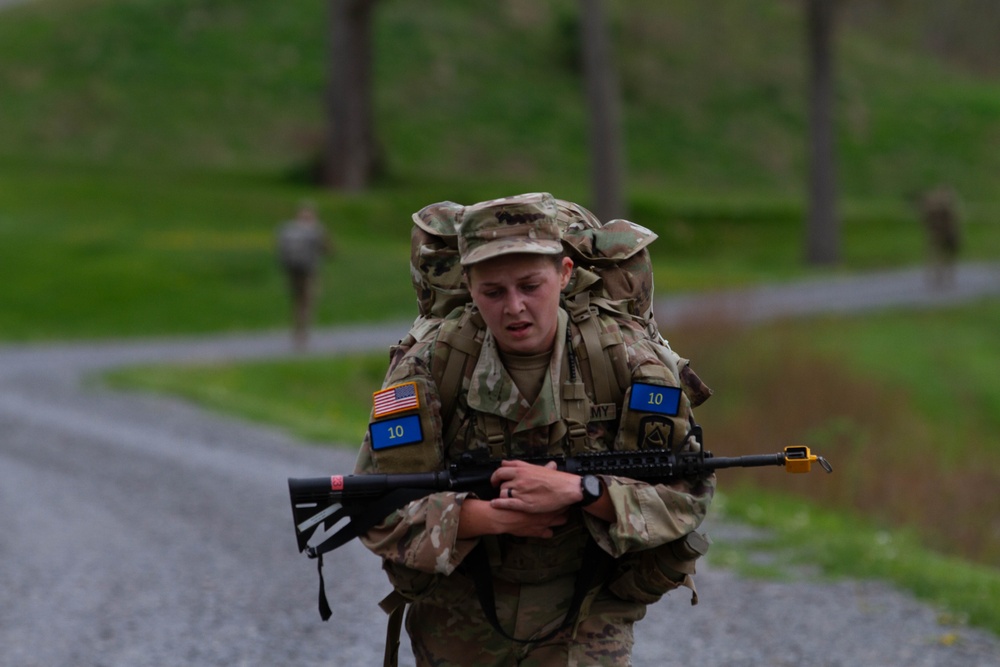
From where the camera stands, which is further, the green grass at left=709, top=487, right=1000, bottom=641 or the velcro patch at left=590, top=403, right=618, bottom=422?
the green grass at left=709, top=487, right=1000, bottom=641

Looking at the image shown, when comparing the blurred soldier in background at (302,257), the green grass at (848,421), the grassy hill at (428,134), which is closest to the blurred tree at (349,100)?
the grassy hill at (428,134)

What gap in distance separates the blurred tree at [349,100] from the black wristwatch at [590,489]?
34983mm

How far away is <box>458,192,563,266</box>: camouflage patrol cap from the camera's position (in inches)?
144

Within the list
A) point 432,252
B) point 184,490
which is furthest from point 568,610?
point 184,490

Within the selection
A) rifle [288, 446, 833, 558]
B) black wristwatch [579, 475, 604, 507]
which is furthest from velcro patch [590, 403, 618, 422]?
black wristwatch [579, 475, 604, 507]

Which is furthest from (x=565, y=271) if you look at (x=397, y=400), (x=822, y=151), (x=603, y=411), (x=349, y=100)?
(x=349, y=100)

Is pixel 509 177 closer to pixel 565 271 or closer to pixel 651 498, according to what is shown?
pixel 565 271

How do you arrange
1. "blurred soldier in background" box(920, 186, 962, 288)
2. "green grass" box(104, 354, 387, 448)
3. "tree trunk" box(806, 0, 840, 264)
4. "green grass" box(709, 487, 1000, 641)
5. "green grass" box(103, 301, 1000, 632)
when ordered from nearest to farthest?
1. "green grass" box(709, 487, 1000, 641)
2. "green grass" box(103, 301, 1000, 632)
3. "green grass" box(104, 354, 387, 448)
4. "blurred soldier in background" box(920, 186, 962, 288)
5. "tree trunk" box(806, 0, 840, 264)

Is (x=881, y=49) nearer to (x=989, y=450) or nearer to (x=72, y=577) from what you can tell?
(x=989, y=450)

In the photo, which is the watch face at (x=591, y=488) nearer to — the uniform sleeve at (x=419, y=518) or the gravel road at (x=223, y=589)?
the uniform sleeve at (x=419, y=518)

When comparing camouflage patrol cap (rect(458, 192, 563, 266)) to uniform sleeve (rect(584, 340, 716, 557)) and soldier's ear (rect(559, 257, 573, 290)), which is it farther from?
uniform sleeve (rect(584, 340, 716, 557))

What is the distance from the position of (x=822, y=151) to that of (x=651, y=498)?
32129mm

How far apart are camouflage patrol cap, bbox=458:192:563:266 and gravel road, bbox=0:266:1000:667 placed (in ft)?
11.5

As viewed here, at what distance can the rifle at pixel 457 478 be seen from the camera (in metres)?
3.83
